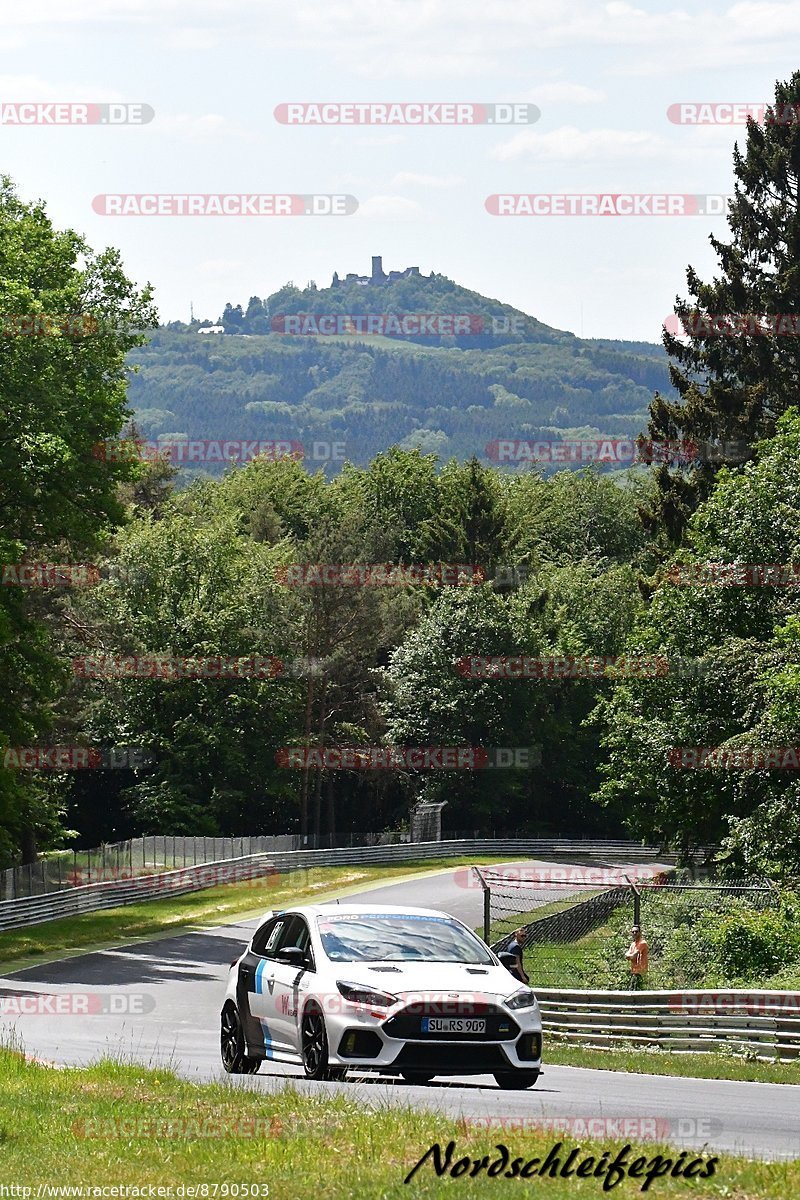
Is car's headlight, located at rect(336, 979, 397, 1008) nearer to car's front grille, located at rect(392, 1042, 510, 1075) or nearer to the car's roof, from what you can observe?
car's front grille, located at rect(392, 1042, 510, 1075)

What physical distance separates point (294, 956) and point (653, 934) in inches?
959

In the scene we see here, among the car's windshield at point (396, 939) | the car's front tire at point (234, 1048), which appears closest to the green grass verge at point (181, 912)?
the car's front tire at point (234, 1048)

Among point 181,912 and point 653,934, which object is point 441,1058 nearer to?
point 653,934

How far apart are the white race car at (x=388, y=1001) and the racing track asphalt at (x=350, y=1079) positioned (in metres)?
0.27

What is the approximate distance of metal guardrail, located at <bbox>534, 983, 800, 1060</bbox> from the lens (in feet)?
65.2

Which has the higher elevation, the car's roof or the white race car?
the car's roof

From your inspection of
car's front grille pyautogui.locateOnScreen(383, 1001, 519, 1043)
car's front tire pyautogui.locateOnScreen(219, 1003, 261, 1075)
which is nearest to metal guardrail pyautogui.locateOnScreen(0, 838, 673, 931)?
car's front tire pyautogui.locateOnScreen(219, 1003, 261, 1075)

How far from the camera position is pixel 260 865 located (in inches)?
2494

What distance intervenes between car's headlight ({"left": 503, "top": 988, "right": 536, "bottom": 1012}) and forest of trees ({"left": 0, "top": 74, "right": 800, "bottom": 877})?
791 inches

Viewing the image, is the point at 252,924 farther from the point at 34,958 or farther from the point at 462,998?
the point at 462,998

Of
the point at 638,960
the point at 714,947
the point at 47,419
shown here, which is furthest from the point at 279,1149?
the point at 47,419

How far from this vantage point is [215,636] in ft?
251

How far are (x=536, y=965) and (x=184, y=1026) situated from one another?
35.4 feet

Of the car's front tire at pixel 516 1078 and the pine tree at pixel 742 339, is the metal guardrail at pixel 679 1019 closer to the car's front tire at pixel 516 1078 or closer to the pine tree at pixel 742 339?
the car's front tire at pixel 516 1078
